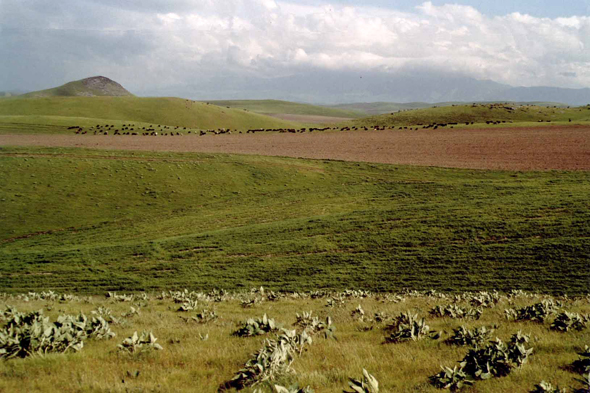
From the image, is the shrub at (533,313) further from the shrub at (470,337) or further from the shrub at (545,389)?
the shrub at (545,389)

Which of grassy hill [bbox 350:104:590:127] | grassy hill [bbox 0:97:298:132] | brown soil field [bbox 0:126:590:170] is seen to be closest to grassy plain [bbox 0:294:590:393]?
brown soil field [bbox 0:126:590:170]

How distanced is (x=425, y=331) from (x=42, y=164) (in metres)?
55.0

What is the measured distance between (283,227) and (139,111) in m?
133

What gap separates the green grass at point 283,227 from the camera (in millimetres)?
23828

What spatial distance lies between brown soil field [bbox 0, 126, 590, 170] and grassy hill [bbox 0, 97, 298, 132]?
187ft

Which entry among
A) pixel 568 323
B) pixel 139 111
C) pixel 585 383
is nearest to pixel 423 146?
pixel 568 323

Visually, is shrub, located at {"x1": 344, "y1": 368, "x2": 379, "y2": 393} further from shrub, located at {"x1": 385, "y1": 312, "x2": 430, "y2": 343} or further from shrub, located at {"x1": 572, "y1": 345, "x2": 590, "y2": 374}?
shrub, located at {"x1": 572, "y1": 345, "x2": 590, "y2": 374}

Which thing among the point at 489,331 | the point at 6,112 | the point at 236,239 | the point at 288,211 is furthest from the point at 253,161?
the point at 6,112

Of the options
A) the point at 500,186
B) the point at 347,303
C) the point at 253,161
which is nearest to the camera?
the point at 347,303

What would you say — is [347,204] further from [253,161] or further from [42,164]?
[42,164]

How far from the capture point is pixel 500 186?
1636 inches

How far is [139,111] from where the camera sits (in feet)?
477

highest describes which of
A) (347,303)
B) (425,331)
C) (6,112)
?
(6,112)

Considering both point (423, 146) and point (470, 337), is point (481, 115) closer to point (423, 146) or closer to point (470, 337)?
point (423, 146)
